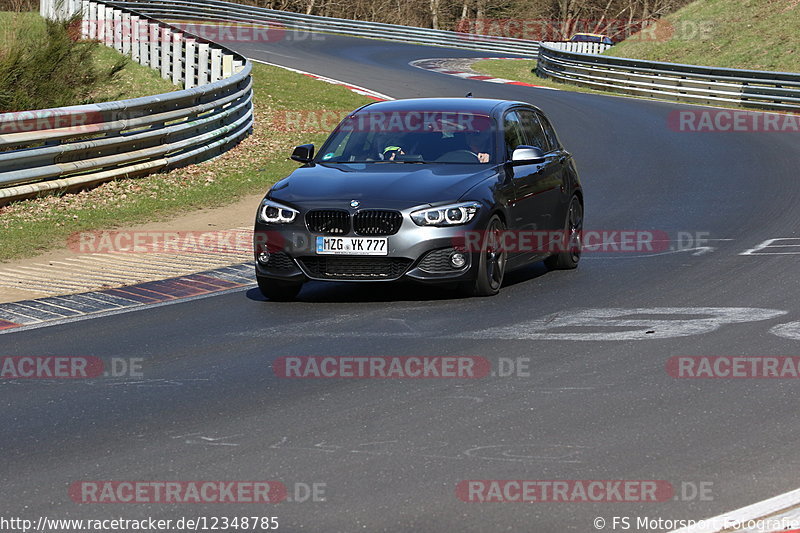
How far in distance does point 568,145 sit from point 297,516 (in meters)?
19.4

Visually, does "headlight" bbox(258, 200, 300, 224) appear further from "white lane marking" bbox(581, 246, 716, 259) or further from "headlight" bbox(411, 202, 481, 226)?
"white lane marking" bbox(581, 246, 716, 259)

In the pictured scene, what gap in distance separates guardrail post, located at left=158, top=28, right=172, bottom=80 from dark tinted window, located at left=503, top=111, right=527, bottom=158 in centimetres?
1838

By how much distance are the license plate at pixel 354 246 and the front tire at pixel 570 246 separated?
2.55 m

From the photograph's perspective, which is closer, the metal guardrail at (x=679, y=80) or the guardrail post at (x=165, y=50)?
the guardrail post at (x=165, y=50)

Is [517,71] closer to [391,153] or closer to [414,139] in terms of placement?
[414,139]

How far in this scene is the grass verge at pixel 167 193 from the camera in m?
13.8

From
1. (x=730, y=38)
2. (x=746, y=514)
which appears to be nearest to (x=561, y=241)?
(x=746, y=514)

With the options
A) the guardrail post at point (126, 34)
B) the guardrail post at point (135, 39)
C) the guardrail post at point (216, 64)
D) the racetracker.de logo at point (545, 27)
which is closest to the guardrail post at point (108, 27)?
the guardrail post at point (126, 34)

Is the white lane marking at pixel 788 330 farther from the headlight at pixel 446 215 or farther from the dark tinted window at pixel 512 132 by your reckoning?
the dark tinted window at pixel 512 132

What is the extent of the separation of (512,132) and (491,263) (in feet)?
5.55

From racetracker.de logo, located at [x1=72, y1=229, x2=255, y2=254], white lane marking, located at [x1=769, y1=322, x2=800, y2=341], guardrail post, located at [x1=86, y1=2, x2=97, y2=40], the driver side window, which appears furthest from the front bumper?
guardrail post, located at [x1=86, y1=2, x2=97, y2=40]

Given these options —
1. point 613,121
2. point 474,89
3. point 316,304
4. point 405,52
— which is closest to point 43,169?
point 316,304

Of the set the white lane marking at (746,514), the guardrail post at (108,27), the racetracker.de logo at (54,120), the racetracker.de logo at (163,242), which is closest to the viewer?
the white lane marking at (746,514)

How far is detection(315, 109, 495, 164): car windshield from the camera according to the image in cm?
1110
